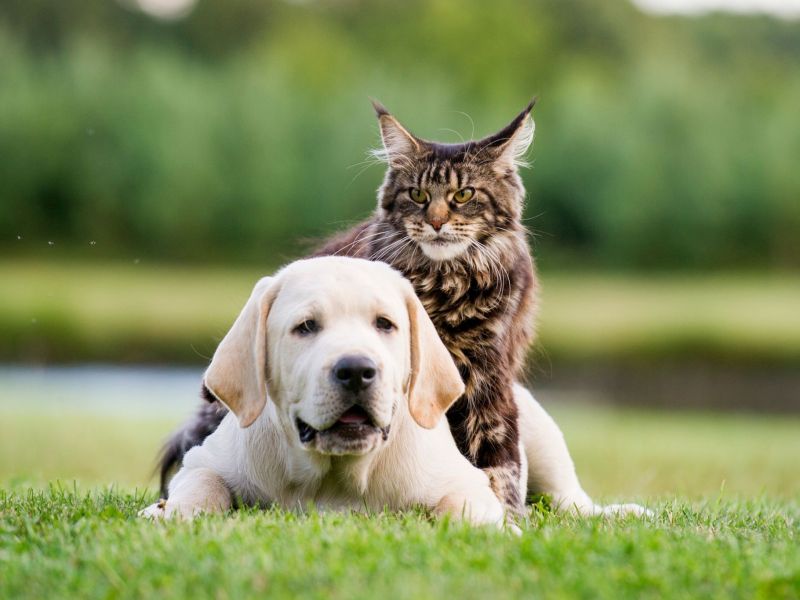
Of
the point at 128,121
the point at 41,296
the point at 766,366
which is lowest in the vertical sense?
the point at 41,296

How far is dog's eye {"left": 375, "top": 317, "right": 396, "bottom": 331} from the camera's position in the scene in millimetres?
4414

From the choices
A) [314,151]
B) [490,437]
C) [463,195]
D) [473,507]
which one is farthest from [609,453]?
→ [314,151]

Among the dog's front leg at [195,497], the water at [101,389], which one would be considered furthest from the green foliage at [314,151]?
the dog's front leg at [195,497]

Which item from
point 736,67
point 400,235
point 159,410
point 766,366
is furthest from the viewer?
point 736,67

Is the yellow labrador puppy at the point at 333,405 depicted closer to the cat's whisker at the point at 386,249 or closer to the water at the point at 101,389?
the cat's whisker at the point at 386,249

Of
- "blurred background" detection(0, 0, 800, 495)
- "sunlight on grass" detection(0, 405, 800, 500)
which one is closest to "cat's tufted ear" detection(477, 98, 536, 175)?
"sunlight on grass" detection(0, 405, 800, 500)

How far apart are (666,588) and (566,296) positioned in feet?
90.2

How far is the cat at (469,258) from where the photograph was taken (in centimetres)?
551

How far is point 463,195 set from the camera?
6.27 metres

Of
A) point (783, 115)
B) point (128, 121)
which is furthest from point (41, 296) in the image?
point (783, 115)

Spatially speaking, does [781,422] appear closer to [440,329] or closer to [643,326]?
[643,326]

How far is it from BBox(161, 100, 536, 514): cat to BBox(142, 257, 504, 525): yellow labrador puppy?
669mm

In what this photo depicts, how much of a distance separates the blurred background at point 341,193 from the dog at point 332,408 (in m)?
19.9

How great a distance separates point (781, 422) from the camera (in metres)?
19.8
